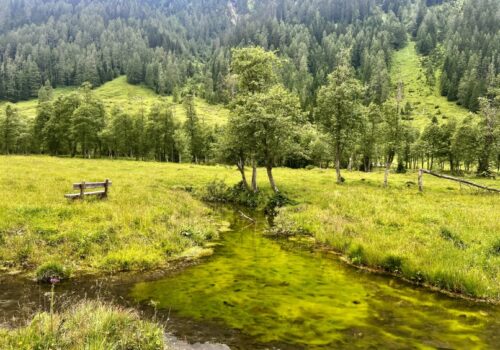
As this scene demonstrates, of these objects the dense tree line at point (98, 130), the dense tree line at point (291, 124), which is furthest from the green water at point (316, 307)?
the dense tree line at point (98, 130)

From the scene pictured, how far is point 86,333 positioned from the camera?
873 centimetres

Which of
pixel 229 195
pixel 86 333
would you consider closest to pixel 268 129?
pixel 229 195

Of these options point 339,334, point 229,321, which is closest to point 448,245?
point 339,334

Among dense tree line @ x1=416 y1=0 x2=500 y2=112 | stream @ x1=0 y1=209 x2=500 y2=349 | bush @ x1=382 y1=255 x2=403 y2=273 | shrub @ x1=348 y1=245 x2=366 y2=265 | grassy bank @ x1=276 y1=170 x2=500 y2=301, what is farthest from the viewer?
dense tree line @ x1=416 y1=0 x2=500 y2=112

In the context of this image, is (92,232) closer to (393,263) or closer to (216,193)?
(393,263)

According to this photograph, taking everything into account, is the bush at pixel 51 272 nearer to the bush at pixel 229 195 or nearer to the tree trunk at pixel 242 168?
the bush at pixel 229 195

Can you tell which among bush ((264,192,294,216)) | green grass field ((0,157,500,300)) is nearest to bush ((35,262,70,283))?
green grass field ((0,157,500,300))

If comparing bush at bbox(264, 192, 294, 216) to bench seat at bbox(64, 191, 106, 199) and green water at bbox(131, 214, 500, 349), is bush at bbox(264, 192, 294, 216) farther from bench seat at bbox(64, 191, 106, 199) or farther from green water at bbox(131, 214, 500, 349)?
green water at bbox(131, 214, 500, 349)

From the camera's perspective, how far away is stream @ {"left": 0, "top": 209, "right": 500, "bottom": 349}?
10.6m

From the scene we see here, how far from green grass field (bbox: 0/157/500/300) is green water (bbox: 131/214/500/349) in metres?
1.67

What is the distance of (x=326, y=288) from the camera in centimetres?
1489

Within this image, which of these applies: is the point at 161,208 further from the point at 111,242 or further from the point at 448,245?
the point at 448,245

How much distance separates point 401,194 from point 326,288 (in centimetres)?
2665

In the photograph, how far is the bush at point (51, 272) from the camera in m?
14.8
